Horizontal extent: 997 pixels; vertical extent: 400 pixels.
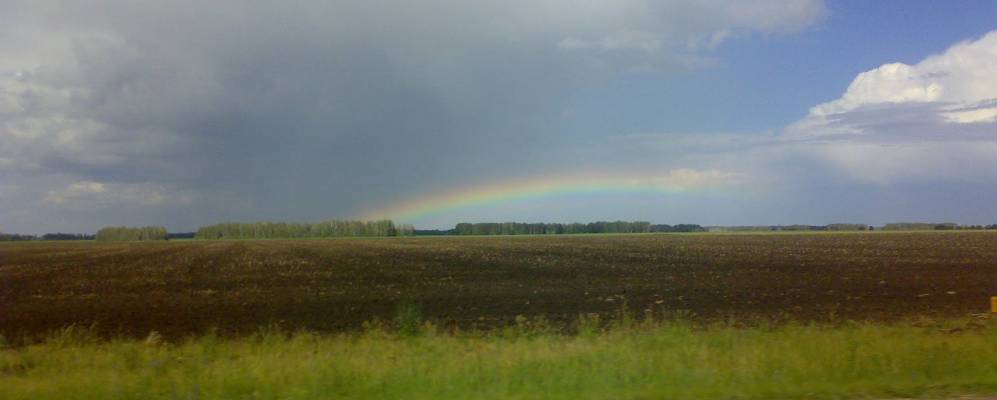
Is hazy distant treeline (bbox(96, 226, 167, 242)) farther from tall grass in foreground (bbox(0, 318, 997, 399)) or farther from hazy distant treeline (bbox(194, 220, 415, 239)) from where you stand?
tall grass in foreground (bbox(0, 318, 997, 399))

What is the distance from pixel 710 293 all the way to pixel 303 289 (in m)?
16.8

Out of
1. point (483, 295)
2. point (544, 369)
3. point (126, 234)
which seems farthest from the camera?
point (126, 234)

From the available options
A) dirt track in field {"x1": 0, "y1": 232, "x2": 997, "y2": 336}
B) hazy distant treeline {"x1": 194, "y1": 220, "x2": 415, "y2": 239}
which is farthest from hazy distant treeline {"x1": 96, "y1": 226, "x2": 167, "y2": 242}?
dirt track in field {"x1": 0, "y1": 232, "x2": 997, "y2": 336}

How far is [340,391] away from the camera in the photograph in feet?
26.3

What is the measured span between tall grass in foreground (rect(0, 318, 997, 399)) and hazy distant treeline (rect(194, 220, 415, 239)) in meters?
168

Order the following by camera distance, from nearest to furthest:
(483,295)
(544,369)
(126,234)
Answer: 1. (544,369)
2. (483,295)
3. (126,234)

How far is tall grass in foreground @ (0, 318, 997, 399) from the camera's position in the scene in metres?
7.80

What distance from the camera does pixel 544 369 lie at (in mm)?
8891

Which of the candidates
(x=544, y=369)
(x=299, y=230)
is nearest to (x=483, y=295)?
(x=544, y=369)

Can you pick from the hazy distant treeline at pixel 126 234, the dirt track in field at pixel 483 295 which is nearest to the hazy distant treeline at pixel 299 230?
the hazy distant treeline at pixel 126 234

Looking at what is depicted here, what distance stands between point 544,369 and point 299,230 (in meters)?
175

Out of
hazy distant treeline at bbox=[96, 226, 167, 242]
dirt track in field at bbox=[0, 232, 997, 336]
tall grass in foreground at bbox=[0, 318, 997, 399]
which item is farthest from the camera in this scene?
hazy distant treeline at bbox=[96, 226, 167, 242]

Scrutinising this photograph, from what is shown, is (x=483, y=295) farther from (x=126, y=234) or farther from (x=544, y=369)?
(x=126, y=234)

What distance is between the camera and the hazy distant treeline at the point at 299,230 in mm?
174500
